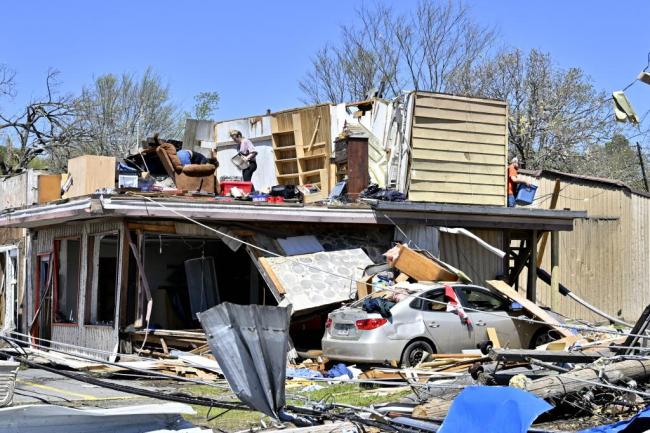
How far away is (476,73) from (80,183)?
25656 millimetres

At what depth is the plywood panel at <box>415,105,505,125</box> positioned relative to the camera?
69.4 ft

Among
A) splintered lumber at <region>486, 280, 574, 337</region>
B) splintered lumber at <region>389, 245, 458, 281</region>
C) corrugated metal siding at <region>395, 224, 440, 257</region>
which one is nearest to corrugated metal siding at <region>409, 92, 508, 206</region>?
corrugated metal siding at <region>395, 224, 440, 257</region>

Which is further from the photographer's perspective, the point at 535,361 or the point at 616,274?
the point at 616,274

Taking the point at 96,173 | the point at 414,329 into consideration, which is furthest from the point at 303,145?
the point at 414,329

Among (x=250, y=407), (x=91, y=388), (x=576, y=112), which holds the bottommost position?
(x=91, y=388)

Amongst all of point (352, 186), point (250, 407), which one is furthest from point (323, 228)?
point (250, 407)

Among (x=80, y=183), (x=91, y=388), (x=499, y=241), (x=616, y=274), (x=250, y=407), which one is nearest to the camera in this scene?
(x=250, y=407)

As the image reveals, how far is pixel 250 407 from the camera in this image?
8398mm

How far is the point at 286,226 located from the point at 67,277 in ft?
20.3

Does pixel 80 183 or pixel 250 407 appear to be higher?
pixel 80 183

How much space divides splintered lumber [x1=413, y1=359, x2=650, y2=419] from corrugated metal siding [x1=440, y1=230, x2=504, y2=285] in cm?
916

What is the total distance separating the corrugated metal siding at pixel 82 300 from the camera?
1859 centimetres

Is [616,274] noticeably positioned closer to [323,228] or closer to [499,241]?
[499,241]

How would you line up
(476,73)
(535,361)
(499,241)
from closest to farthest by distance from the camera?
1. (535,361)
2. (499,241)
3. (476,73)
